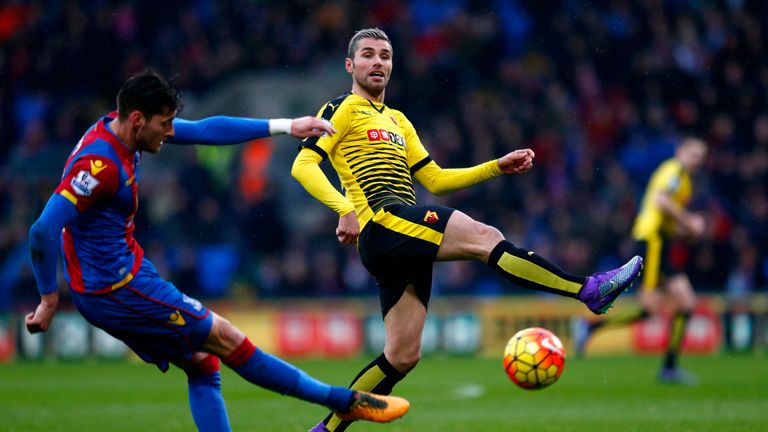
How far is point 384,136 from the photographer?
6.88 metres

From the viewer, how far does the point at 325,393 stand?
557 cm

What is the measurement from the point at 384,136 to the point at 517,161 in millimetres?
835

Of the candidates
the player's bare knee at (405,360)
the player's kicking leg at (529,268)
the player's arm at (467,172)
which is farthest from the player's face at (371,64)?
the player's bare knee at (405,360)

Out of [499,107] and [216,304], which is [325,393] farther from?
[499,107]

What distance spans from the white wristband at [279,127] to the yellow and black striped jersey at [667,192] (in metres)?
7.51

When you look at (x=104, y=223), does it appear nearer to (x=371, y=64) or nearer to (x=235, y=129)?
(x=235, y=129)

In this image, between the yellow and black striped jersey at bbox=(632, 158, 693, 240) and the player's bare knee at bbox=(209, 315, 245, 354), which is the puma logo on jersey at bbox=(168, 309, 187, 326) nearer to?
the player's bare knee at bbox=(209, 315, 245, 354)

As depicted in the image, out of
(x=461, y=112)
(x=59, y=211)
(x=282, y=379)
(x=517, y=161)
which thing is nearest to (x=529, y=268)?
(x=517, y=161)

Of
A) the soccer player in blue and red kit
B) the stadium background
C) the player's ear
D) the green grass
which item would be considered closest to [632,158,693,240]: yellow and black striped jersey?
the green grass

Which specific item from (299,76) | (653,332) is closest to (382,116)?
(653,332)

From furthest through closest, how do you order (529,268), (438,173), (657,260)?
(657,260) → (438,173) → (529,268)

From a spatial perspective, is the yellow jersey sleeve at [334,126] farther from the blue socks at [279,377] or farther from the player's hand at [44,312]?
the player's hand at [44,312]

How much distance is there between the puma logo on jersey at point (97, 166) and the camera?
5.17 metres

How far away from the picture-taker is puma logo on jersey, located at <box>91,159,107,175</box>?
5.17m
